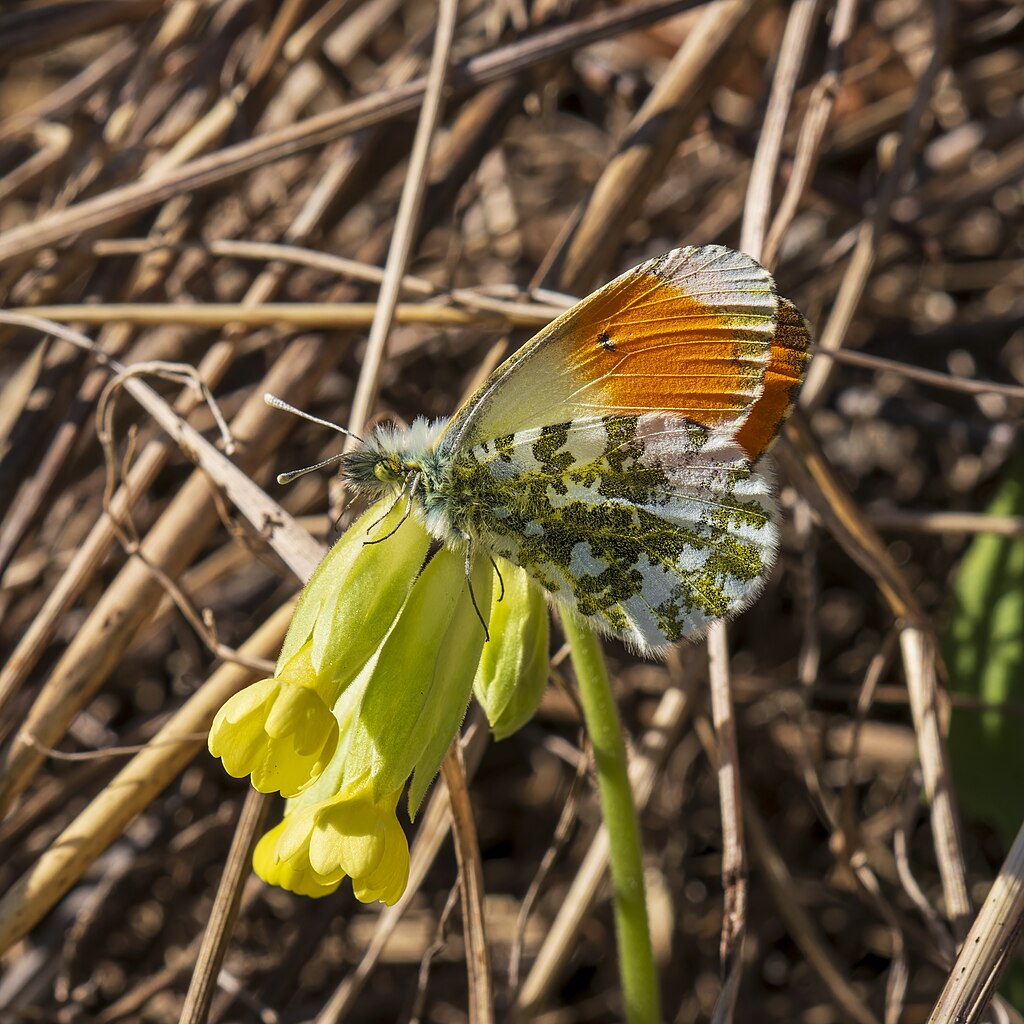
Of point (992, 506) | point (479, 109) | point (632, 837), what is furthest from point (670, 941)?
point (479, 109)

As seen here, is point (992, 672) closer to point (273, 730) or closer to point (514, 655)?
point (514, 655)

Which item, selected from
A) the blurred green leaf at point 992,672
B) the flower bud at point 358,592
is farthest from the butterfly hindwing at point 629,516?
the blurred green leaf at point 992,672

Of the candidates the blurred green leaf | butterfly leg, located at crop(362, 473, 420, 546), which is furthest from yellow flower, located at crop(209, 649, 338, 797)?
the blurred green leaf

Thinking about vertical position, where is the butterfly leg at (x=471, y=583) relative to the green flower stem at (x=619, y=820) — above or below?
above

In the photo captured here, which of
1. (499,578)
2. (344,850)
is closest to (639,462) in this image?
(499,578)

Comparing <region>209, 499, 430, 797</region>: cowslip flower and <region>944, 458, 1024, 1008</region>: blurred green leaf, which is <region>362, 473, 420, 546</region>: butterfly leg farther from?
<region>944, 458, 1024, 1008</region>: blurred green leaf

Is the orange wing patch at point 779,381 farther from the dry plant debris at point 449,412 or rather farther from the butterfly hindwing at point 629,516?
the dry plant debris at point 449,412

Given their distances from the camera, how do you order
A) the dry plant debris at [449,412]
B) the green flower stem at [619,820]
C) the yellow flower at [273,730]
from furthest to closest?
the dry plant debris at [449,412] < the green flower stem at [619,820] < the yellow flower at [273,730]
